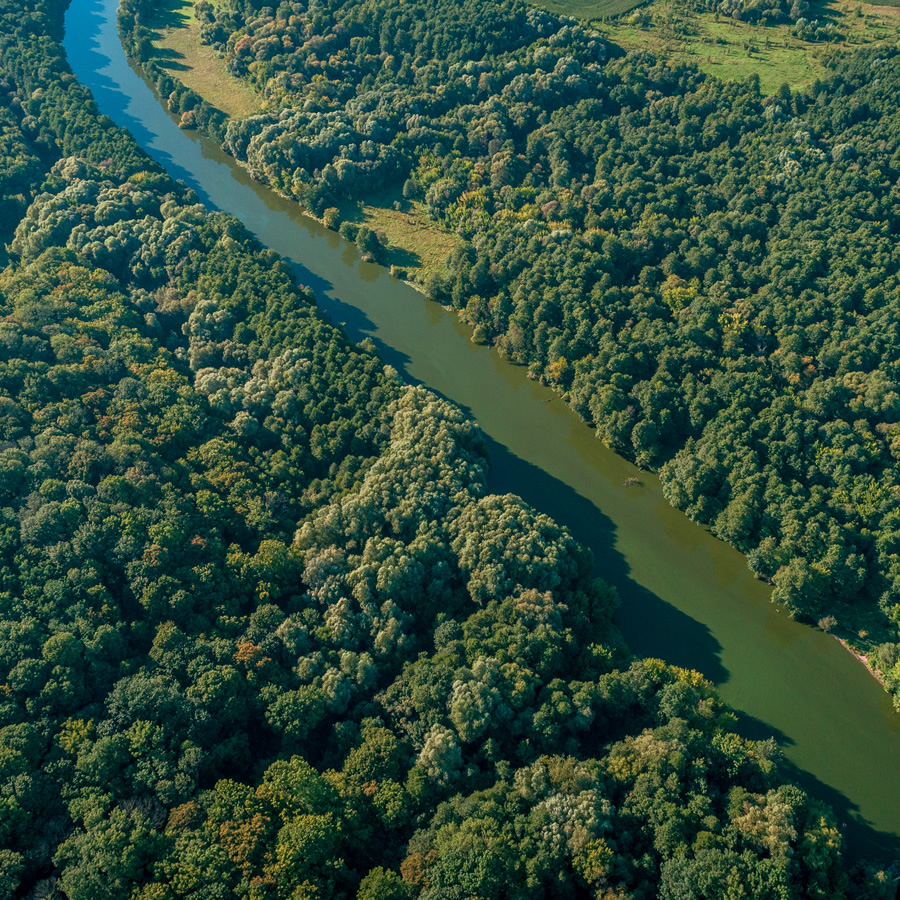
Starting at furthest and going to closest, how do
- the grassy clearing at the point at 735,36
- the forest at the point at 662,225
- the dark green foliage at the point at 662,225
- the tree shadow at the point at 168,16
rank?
1. the tree shadow at the point at 168,16
2. the grassy clearing at the point at 735,36
3. the dark green foliage at the point at 662,225
4. the forest at the point at 662,225

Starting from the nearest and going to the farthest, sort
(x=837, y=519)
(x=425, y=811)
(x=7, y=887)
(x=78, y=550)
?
(x=7, y=887), (x=425, y=811), (x=78, y=550), (x=837, y=519)

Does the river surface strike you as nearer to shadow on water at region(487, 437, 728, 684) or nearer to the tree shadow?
shadow on water at region(487, 437, 728, 684)

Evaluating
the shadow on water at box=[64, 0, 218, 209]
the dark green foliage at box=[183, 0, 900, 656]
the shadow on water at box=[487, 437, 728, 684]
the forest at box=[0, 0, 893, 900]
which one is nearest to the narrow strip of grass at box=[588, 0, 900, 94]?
the dark green foliage at box=[183, 0, 900, 656]

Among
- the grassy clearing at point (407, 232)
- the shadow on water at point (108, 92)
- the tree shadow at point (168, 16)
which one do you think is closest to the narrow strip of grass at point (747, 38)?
the grassy clearing at point (407, 232)

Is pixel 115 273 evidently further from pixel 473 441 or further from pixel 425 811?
pixel 425 811

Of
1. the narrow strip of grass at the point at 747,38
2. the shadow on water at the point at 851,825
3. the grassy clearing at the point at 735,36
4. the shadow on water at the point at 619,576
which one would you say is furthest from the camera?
the grassy clearing at the point at 735,36

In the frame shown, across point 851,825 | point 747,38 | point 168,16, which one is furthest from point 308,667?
point 168,16

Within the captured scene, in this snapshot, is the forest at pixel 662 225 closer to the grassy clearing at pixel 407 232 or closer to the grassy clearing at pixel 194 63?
Answer: the grassy clearing at pixel 407 232

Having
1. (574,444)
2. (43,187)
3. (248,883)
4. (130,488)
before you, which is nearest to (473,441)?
(574,444)
